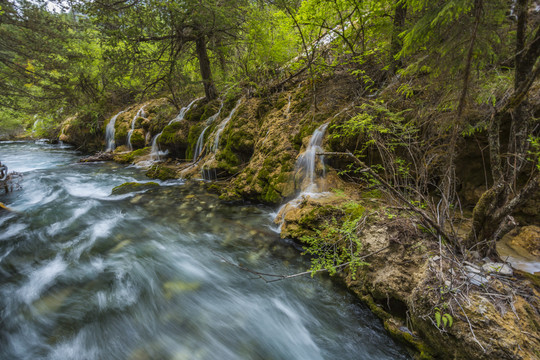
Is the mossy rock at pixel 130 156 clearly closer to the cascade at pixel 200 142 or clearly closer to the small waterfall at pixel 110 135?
the small waterfall at pixel 110 135

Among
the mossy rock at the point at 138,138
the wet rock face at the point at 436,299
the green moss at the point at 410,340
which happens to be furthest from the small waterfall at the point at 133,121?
the green moss at the point at 410,340

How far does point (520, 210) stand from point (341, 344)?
3435 millimetres

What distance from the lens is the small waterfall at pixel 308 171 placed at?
4729 millimetres

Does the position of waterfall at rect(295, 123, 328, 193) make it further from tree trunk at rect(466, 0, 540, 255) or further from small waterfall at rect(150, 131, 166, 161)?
small waterfall at rect(150, 131, 166, 161)

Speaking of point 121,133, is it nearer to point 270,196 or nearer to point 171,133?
point 171,133

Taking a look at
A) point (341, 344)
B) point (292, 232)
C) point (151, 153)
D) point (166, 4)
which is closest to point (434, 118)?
point (292, 232)

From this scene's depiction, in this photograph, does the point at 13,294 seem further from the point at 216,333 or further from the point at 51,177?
the point at 51,177

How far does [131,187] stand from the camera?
7.27 m

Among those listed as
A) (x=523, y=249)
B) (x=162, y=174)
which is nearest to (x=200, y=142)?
(x=162, y=174)

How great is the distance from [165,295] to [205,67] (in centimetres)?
888

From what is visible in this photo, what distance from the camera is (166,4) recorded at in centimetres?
620

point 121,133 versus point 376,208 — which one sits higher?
point 121,133

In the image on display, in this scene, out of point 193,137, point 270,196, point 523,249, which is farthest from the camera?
point 193,137

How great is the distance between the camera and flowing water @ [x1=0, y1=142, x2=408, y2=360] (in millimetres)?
2451
